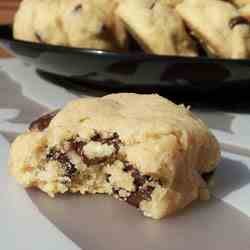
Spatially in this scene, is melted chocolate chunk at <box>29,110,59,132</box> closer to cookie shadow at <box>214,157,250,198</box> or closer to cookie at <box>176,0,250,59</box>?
cookie shadow at <box>214,157,250,198</box>

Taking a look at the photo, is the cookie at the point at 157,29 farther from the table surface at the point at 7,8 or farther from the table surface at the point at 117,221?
the table surface at the point at 7,8

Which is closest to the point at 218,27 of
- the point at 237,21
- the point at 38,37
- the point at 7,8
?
the point at 237,21

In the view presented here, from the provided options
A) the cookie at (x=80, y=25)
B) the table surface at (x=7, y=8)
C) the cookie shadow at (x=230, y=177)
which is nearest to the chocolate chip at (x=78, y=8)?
the cookie at (x=80, y=25)

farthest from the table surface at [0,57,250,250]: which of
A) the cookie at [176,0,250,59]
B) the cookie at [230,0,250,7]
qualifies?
the cookie at [230,0,250,7]

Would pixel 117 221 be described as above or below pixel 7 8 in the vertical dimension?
above

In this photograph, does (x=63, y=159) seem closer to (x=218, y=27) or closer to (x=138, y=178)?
(x=138, y=178)

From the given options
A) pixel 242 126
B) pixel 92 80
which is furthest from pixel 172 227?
pixel 92 80
